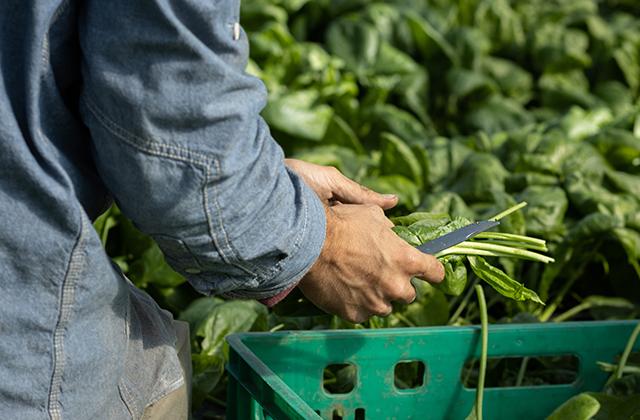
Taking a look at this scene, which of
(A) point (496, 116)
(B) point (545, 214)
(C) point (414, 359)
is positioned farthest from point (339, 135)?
(C) point (414, 359)

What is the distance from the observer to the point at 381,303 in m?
1.20

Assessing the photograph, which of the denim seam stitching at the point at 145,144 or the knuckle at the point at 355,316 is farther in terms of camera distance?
the knuckle at the point at 355,316

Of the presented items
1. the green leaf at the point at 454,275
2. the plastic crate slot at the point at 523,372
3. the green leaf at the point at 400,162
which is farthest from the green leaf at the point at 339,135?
the green leaf at the point at 454,275

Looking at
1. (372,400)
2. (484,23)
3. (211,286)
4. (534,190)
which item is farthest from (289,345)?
(484,23)

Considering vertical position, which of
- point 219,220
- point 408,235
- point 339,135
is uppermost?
point 219,220

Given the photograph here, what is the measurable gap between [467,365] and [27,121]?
1056 millimetres

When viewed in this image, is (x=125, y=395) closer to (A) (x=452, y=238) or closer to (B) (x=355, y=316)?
(B) (x=355, y=316)

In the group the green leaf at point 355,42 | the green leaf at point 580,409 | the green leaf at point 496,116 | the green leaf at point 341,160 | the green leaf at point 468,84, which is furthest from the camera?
the green leaf at point 355,42

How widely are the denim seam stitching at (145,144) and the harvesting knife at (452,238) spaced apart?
44 cm

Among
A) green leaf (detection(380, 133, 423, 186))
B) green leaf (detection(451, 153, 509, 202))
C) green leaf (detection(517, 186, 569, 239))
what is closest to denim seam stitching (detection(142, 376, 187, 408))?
green leaf (detection(517, 186, 569, 239))

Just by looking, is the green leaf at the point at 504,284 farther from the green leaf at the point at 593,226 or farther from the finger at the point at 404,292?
the green leaf at the point at 593,226

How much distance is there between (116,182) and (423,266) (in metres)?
0.40

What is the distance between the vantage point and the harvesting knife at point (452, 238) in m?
1.30

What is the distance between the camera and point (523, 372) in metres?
1.80
